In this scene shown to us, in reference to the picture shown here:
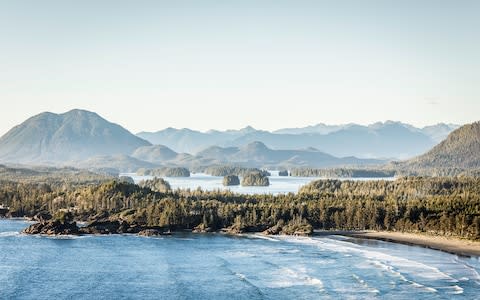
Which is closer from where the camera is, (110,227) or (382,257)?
(382,257)

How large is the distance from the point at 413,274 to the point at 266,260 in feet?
77.3

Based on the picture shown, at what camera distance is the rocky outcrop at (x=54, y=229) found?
142 meters

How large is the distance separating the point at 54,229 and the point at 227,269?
→ 5398cm

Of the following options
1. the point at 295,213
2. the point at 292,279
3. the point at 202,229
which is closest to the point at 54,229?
the point at 202,229

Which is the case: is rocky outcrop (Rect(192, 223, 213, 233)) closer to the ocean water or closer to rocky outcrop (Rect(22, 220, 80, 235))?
the ocean water

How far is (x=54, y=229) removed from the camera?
467 ft

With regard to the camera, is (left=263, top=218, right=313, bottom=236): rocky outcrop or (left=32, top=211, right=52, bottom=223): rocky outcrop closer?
(left=263, top=218, right=313, bottom=236): rocky outcrop

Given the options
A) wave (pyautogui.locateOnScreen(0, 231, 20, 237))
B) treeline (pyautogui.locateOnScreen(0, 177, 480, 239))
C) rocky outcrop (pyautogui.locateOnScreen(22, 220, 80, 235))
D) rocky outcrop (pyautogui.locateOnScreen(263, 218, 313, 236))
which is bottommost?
wave (pyautogui.locateOnScreen(0, 231, 20, 237))

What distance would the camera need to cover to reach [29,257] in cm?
11162

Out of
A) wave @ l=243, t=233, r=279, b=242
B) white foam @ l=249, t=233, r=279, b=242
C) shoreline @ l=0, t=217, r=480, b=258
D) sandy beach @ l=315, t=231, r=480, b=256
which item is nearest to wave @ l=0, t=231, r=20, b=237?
shoreline @ l=0, t=217, r=480, b=258

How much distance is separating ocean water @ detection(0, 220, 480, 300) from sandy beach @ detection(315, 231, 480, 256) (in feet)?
14.3

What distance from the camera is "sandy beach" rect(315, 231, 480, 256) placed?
11956 centimetres

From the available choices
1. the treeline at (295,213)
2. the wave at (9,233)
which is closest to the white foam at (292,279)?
the treeline at (295,213)

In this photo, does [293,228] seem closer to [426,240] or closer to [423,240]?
[423,240]
